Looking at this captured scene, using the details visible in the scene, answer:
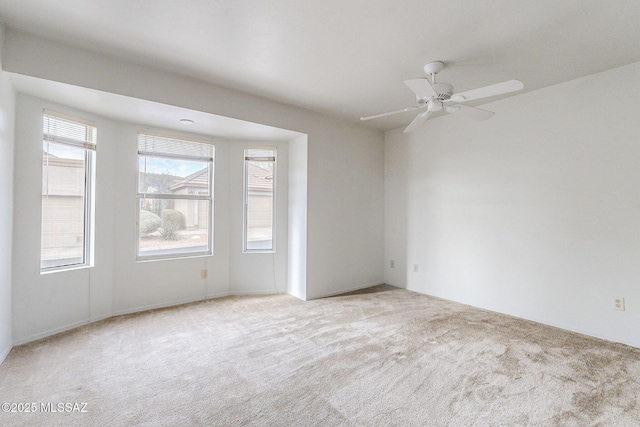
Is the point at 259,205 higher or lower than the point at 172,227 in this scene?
higher

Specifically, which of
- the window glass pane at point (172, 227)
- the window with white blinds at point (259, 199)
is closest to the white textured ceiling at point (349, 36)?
the window with white blinds at point (259, 199)

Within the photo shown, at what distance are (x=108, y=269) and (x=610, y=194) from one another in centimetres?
520

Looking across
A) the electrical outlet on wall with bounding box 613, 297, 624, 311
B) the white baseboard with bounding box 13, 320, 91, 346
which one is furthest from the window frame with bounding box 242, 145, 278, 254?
the electrical outlet on wall with bounding box 613, 297, 624, 311

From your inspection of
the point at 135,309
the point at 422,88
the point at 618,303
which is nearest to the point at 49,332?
the point at 135,309

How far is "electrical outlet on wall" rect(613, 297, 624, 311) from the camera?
2787 mm

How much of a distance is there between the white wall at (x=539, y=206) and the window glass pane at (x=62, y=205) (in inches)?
164

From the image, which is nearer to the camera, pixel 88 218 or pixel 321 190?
pixel 88 218

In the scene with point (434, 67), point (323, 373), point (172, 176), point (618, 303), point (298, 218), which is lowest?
point (323, 373)

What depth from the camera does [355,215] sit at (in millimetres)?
4641

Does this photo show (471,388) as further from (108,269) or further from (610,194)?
(108,269)

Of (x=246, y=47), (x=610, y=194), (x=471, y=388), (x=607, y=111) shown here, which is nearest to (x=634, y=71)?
(x=607, y=111)

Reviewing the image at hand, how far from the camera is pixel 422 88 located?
230 centimetres

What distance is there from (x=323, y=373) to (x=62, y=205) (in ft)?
9.87

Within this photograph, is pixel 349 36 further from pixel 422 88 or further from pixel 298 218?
pixel 298 218
